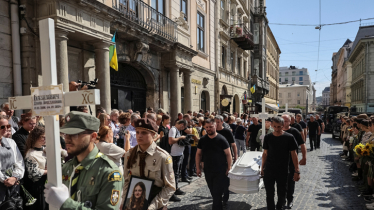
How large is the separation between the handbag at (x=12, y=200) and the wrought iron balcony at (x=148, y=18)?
23.5 ft

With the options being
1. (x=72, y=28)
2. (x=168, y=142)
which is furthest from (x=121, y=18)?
(x=168, y=142)

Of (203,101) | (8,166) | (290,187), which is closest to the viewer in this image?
(8,166)

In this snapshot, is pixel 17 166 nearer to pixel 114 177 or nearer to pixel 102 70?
pixel 114 177

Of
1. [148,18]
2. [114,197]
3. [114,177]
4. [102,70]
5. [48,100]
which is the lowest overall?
[114,197]

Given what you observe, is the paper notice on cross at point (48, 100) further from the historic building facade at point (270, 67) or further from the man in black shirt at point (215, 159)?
the historic building facade at point (270, 67)

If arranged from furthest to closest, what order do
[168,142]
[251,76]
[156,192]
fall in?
[251,76]
[168,142]
[156,192]

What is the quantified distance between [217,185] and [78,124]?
3365 mm

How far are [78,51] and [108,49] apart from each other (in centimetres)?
91

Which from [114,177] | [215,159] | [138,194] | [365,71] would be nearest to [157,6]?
[215,159]

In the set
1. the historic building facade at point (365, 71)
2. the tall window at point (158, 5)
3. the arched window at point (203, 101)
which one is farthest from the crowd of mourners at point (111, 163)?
the historic building facade at point (365, 71)

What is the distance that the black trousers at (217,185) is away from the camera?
15.6 ft

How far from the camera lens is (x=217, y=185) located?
4.85 metres

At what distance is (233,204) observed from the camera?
18.4 feet

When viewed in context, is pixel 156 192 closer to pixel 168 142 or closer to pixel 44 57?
pixel 44 57
